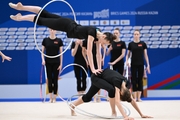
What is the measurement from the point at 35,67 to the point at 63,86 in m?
1.11

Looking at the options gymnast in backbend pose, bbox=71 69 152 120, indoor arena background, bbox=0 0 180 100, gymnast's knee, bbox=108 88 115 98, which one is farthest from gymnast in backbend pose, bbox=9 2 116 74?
indoor arena background, bbox=0 0 180 100

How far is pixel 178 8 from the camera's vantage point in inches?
454

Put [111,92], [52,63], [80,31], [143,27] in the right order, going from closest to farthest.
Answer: [111,92]
[80,31]
[52,63]
[143,27]

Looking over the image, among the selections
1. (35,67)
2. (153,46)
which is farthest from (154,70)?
(35,67)

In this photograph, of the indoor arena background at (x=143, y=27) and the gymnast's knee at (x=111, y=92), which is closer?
the gymnast's knee at (x=111, y=92)

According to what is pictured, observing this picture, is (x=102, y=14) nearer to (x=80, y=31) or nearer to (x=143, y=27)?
(x=143, y=27)

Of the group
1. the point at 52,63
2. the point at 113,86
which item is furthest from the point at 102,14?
the point at 113,86

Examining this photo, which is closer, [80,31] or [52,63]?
[80,31]

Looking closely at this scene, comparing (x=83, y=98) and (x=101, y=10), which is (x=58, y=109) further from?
(x=101, y=10)

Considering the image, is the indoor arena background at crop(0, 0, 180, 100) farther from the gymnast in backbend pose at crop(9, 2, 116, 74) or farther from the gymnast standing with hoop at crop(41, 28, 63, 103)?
the gymnast in backbend pose at crop(9, 2, 116, 74)

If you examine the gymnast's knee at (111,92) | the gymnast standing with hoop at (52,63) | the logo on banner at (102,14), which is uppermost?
the logo on banner at (102,14)

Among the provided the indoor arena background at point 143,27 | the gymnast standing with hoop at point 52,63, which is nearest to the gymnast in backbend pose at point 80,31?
the gymnast standing with hoop at point 52,63

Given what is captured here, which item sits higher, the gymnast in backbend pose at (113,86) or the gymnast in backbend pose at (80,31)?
the gymnast in backbend pose at (80,31)

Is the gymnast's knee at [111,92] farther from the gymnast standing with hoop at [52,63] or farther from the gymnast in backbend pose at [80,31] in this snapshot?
the gymnast standing with hoop at [52,63]
